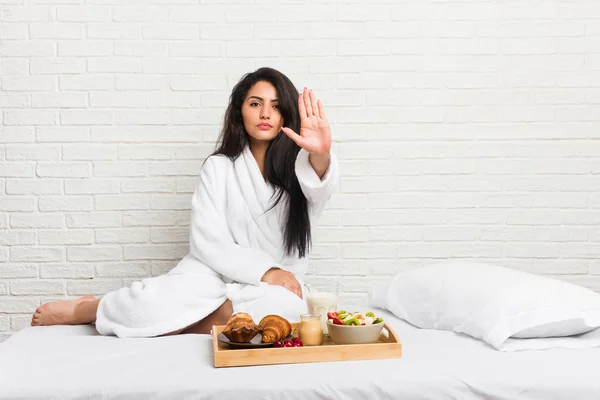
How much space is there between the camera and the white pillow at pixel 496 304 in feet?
6.64

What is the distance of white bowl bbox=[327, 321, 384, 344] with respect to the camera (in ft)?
6.41

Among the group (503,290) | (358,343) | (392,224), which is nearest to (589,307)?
(503,290)

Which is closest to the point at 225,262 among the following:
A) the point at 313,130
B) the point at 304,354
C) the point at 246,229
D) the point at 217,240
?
the point at 217,240

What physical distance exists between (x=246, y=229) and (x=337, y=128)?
2.77 feet

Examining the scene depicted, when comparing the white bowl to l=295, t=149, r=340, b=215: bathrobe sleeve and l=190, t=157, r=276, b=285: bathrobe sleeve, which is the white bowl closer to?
l=190, t=157, r=276, b=285: bathrobe sleeve

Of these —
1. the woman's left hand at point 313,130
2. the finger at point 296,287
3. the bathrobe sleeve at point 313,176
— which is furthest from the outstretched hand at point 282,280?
the woman's left hand at point 313,130

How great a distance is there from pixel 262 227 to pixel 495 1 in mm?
1581

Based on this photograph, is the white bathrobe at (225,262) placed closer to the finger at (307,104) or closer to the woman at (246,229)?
the woman at (246,229)

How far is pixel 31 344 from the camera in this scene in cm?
211

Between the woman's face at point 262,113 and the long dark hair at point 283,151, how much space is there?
21 mm

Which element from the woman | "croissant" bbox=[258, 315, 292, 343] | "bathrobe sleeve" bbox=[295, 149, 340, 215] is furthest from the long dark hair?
"croissant" bbox=[258, 315, 292, 343]

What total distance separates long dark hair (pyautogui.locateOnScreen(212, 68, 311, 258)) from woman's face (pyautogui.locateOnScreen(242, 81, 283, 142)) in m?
0.02

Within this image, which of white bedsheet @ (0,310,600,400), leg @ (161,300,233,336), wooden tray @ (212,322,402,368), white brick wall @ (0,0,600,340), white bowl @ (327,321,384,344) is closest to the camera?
white bedsheet @ (0,310,600,400)

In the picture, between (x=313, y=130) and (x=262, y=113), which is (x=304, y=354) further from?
(x=262, y=113)
